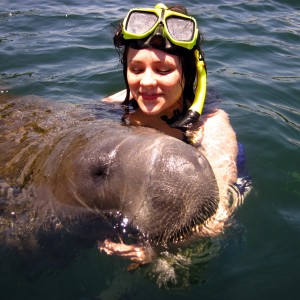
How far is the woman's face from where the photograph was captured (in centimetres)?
487

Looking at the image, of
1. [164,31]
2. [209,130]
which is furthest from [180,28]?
[209,130]

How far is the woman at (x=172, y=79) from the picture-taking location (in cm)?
484

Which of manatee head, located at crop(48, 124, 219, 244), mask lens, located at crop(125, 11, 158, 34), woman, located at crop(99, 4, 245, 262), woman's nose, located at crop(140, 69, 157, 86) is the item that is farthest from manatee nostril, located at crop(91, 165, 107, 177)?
mask lens, located at crop(125, 11, 158, 34)

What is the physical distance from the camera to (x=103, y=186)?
357cm

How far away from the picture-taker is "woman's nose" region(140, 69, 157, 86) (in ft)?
16.1

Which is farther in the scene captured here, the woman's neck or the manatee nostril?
the woman's neck

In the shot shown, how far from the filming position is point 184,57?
5.14m

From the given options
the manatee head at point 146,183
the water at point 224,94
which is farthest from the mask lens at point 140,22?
the water at point 224,94

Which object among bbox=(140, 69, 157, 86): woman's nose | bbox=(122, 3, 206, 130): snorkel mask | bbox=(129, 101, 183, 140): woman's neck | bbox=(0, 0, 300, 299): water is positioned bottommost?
bbox=(0, 0, 300, 299): water

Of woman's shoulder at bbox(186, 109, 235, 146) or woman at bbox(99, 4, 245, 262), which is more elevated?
woman at bbox(99, 4, 245, 262)

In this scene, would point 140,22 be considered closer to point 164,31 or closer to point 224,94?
point 164,31

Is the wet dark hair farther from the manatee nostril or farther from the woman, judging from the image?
the manatee nostril

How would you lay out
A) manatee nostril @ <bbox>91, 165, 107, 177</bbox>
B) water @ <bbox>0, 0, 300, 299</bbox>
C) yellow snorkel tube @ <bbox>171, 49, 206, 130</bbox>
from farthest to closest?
yellow snorkel tube @ <bbox>171, 49, 206, 130</bbox> < water @ <bbox>0, 0, 300, 299</bbox> < manatee nostril @ <bbox>91, 165, 107, 177</bbox>

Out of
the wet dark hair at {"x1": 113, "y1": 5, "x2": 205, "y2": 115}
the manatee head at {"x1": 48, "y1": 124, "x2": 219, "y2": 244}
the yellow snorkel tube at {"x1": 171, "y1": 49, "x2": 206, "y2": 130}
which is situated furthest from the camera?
the yellow snorkel tube at {"x1": 171, "y1": 49, "x2": 206, "y2": 130}
